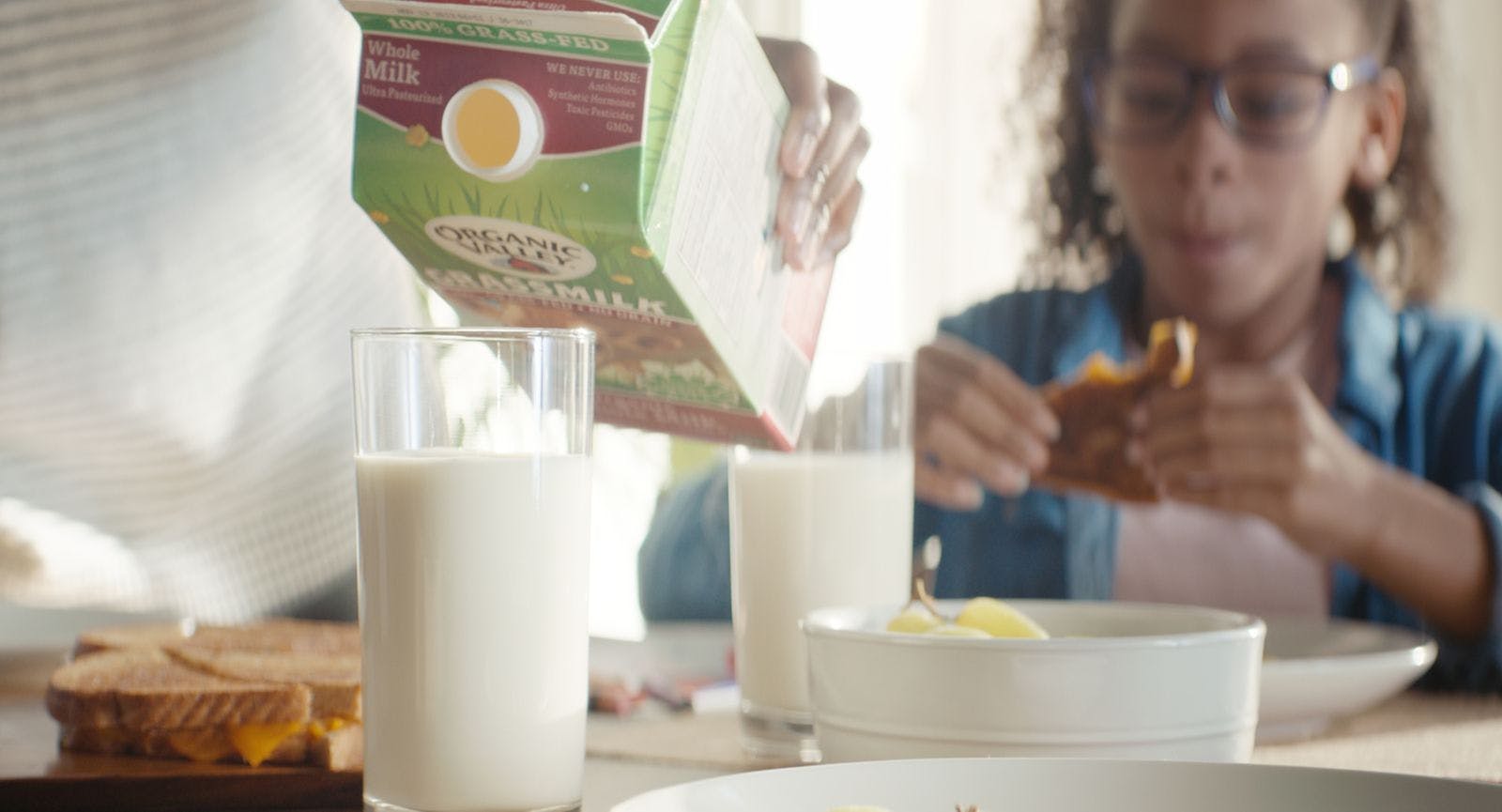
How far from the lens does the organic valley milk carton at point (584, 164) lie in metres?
0.52

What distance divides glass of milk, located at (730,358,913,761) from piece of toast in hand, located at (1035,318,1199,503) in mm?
687

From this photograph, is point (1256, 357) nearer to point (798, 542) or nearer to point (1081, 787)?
point (798, 542)

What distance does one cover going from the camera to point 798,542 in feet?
2.60

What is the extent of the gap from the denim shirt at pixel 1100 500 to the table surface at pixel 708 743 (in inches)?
22.4

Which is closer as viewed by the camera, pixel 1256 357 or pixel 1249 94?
pixel 1249 94

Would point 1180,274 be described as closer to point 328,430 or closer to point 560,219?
point 328,430

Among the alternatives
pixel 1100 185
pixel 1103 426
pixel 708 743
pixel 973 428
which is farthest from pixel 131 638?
pixel 1100 185

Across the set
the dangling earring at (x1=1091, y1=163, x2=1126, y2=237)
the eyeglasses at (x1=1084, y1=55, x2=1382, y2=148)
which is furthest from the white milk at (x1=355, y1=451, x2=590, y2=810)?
the dangling earring at (x1=1091, y1=163, x2=1126, y2=237)

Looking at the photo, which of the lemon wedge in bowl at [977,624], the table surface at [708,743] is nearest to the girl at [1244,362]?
the table surface at [708,743]

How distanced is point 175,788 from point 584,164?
33 centimetres

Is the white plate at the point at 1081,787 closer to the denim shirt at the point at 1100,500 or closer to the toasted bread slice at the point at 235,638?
the toasted bread slice at the point at 235,638

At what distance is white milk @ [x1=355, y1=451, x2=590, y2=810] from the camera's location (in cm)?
54

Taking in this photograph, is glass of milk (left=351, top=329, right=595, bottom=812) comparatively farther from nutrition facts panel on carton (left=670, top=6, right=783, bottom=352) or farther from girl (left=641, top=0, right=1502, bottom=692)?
girl (left=641, top=0, right=1502, bottom=692)

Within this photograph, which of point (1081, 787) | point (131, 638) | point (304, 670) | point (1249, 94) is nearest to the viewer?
point (1081, 787)
